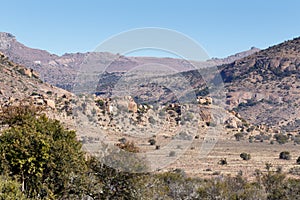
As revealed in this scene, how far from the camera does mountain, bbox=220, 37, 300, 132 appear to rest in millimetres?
98875

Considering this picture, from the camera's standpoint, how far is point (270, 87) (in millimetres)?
108000

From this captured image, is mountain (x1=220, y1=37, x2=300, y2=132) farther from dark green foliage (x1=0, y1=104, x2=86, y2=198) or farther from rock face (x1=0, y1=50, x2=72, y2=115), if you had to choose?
dark green foliage (x1=0, y1=104, x2=86, y2=198)

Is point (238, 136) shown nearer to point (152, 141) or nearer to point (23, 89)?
point (152, 141)

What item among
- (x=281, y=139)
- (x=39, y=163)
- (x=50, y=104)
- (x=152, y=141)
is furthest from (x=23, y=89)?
(x=39, y=163)

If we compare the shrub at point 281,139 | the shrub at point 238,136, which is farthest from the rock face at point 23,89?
the shrub at point 281,139

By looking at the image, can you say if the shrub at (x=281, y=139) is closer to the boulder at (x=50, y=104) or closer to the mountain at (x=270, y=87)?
the mountain at (x=270, y=87)

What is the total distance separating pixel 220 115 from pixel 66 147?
53.2 meters

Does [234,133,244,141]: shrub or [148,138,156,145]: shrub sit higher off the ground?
[148,138,156,145]: shrub

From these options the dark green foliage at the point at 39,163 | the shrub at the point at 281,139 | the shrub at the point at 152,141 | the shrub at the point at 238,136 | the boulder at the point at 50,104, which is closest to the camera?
the dark green foliage at the point at 39,163

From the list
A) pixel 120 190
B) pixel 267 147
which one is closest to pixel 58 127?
pixel 120 190

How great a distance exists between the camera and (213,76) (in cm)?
11675

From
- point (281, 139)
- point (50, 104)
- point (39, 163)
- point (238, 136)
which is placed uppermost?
point (50, 104)

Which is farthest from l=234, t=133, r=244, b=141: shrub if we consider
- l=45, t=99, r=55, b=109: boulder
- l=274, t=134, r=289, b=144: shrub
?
l=45, t=99, r=55, b=109: boulder

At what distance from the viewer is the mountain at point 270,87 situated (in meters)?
98.9
